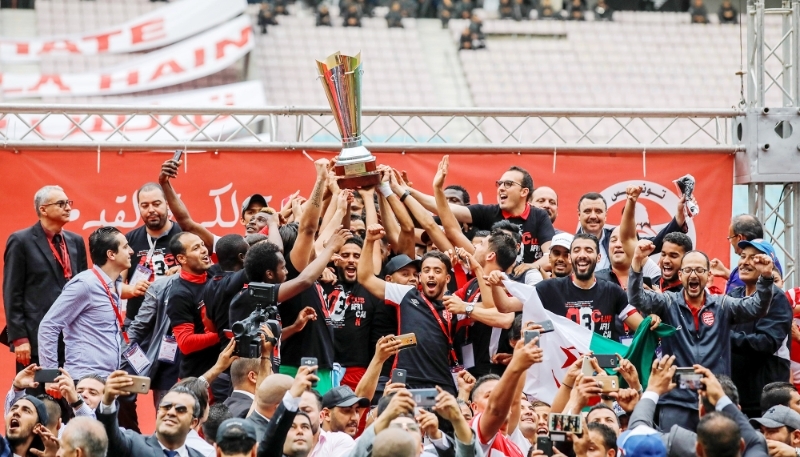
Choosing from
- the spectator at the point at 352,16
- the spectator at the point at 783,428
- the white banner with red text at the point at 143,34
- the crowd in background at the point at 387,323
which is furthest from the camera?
the spectator at the point at 352,16

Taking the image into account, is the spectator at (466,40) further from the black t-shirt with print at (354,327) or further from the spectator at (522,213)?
the black t-shirt with print at (354,327)

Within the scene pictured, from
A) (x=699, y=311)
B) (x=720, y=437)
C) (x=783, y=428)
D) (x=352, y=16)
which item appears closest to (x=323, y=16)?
(x=352, y=16)

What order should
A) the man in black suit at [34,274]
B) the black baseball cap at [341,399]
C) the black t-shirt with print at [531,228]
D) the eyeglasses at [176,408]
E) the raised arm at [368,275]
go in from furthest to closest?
the black t-shirt with print at [531,228]
the man in black suit at [34,274]
the raised arm at [368,275]
the black baseball cap at [341,399]
the eyeglasses at [176,408]

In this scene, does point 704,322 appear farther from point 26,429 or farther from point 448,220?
point 26,429

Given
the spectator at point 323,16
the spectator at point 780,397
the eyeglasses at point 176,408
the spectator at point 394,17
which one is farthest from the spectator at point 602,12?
the eyeglasses at point 176,408

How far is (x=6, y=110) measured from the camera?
9.27 meters

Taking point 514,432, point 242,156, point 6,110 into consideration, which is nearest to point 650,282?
point 514,432

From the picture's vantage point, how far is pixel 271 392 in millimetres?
5773

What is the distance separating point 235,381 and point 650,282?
3057 millimetres

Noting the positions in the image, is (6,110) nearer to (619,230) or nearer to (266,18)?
(619,230)

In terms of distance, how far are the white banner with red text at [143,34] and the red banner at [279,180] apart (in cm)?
1125

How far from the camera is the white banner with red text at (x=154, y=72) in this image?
19766 millimetres

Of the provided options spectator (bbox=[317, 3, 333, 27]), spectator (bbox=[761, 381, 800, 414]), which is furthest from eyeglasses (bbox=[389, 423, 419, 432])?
spectator (bbox=[317, 3, 333, 27])

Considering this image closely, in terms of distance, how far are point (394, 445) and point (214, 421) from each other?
1.70m
